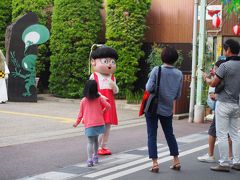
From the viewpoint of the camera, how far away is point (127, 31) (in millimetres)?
17047

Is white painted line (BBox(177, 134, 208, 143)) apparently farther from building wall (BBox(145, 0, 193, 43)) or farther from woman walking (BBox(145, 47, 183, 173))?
building wall (BBox(145, 0, 193, 43))

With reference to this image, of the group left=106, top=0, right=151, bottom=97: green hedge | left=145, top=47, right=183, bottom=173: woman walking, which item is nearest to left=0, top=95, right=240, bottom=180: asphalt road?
left=145, top=47, right=183, bottom=173: woman walking

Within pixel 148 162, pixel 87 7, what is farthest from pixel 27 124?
pixel 87 7

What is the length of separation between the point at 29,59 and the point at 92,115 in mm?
9234

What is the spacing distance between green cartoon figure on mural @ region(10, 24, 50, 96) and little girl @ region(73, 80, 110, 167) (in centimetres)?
906

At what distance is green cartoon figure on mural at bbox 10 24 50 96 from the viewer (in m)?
16.3

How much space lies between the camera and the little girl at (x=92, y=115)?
24.7 ft

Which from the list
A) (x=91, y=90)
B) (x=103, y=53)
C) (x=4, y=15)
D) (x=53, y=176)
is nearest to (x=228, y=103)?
(x=91, y=90)

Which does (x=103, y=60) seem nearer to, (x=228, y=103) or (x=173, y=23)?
(x=228, y=103)

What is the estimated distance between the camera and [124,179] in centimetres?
677

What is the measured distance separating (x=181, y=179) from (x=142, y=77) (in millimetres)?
11754

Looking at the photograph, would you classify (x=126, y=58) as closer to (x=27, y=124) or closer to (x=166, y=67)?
(x=27, y=124)

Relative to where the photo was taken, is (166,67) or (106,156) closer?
(166,67)

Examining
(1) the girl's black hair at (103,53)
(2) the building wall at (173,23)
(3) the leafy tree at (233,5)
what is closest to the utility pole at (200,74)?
(3) the leafy tree at (233,5)
